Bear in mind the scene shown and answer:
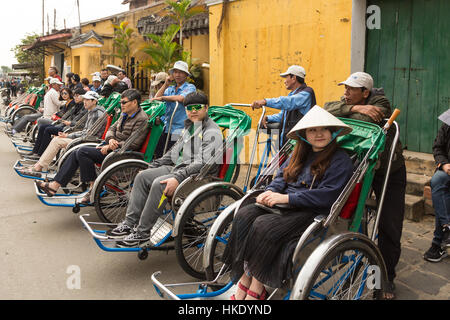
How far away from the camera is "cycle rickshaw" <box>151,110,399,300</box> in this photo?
2.41 meters

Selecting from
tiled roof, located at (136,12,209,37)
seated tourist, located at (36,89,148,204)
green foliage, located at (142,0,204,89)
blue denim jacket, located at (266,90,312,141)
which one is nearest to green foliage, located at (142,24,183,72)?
green foliage, located at (142,0,204,89)

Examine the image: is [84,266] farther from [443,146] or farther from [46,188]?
[443,146]

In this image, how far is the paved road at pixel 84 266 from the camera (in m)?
3.29

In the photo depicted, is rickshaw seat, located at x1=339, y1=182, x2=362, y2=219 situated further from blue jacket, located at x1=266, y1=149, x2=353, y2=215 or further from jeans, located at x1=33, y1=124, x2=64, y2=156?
jeans, located at x1=33, y1=124, x2=64, y2=156

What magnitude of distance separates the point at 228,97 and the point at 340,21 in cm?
289

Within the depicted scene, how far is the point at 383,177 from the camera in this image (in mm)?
3139

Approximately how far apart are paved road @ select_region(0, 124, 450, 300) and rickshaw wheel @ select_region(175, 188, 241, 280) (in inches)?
6.6

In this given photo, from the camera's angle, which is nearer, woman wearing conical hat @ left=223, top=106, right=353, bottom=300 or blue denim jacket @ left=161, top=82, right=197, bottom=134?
woman wearing conical hat @ left=223, top=106, right=353, bottom=300

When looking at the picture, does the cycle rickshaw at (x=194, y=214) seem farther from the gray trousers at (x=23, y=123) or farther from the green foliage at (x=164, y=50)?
the gray trousers at (x=23, y=123)

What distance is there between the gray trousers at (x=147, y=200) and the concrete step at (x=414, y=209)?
8.95 feet

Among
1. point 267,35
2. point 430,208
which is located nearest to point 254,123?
point 267,35

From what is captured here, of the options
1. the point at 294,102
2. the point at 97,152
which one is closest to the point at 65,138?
the point at 97,152

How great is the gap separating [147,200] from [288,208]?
1.54 metres

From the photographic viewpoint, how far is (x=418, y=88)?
18.1 ft
